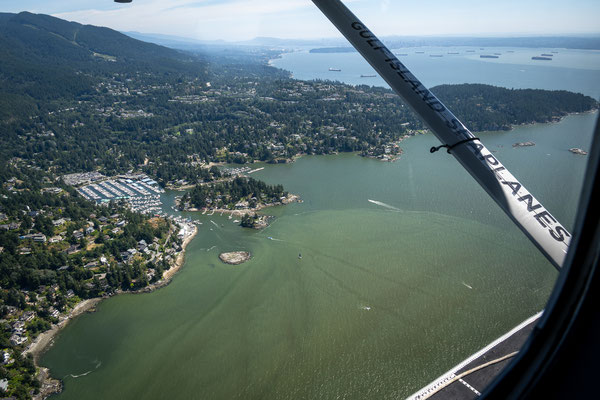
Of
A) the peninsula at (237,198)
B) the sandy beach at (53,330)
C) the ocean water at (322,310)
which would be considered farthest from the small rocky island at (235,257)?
the sandy beach at (53,330)

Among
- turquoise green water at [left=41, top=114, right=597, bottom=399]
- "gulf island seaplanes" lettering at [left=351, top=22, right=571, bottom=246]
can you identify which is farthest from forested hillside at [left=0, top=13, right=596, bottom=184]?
"gulf island seaplanes" lettering at [left=351, top=22, right=571, bottom=246]

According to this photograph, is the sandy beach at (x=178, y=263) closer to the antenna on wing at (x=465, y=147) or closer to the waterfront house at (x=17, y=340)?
the waterfront house at (x=17, y=340)

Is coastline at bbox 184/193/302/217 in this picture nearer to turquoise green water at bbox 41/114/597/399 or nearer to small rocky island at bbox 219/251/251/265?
turquoise green water at bbox 41/114/597/399

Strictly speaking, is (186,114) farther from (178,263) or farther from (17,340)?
(17,340)

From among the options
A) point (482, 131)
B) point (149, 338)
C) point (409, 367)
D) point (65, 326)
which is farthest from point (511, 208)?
point (482, 131)

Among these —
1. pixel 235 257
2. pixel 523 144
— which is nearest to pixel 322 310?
pixel 235 257

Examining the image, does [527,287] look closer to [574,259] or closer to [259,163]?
[574,259]

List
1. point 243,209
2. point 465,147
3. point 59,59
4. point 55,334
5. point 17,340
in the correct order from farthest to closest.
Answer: point 59,59, point 243,209, point 55,334, point 17,340, point 465,147
